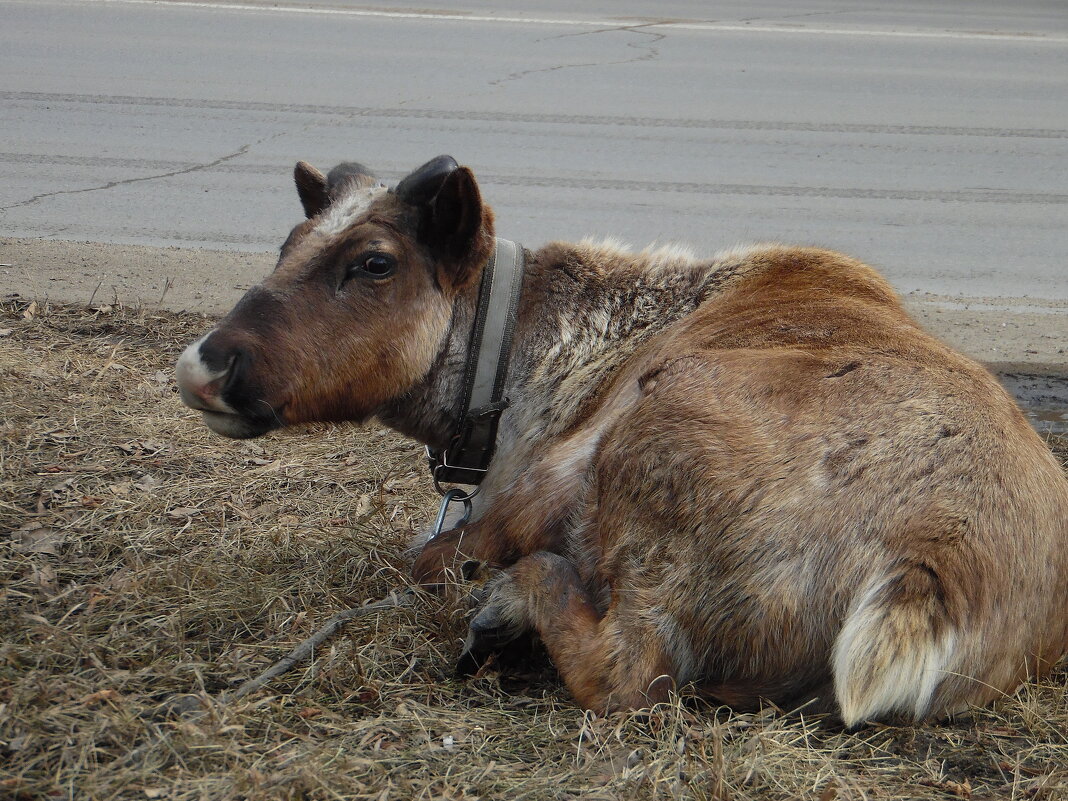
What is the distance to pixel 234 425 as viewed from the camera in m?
3.69

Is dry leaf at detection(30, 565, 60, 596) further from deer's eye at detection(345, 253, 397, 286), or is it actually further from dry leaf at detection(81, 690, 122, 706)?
deer's eye at detection(345, 253, 397, 286)

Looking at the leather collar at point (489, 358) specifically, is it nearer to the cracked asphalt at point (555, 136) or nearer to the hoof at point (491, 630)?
the hoof at point (491, 630)

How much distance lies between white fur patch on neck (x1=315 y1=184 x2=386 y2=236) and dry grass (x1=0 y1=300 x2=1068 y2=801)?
1196 millimetres

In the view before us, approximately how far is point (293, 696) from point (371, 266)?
1495 mm

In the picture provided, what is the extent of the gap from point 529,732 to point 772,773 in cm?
69

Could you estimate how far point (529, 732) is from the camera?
10.3 feet

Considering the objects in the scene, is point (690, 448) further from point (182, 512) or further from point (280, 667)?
point (182, 512)

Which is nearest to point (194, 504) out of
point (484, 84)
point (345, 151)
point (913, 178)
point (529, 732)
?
point (529, 732)

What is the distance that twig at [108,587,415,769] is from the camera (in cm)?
283

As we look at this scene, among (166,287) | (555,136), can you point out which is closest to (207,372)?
(166,287)

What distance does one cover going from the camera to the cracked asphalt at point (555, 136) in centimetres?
799

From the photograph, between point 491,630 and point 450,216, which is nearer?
point 491,630

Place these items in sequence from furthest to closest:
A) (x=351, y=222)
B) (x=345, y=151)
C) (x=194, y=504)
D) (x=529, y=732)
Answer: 1. (x=345, y=151)
2. (x=194, y=504)
3. (x=351, y=222)
4. (x=529, y=732)

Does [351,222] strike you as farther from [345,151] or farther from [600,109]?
[600,109]
